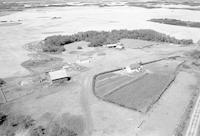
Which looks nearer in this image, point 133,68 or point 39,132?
point 39,132

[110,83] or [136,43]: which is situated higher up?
[136,43]

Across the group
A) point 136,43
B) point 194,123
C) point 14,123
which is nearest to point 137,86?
point 194,123

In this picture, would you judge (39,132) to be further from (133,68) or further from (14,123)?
(133,68)

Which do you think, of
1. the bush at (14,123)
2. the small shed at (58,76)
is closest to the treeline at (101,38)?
the small shed at (58,76)

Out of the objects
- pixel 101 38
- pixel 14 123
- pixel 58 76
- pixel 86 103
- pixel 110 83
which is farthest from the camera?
pixel 101 38

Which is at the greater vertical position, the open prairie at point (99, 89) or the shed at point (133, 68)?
the shed at point (133, 68)

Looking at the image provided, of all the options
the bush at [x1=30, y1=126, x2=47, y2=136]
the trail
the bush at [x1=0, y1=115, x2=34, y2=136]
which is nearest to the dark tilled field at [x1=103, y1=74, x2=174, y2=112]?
the trail

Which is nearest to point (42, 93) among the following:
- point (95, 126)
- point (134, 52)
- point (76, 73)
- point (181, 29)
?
point (76, 73)

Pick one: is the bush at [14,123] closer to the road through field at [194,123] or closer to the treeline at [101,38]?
the road through field at [194,123]

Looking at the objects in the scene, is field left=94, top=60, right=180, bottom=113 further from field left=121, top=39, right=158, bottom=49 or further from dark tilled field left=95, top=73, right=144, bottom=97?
field left=121, top=39, right=158, bottom=49
